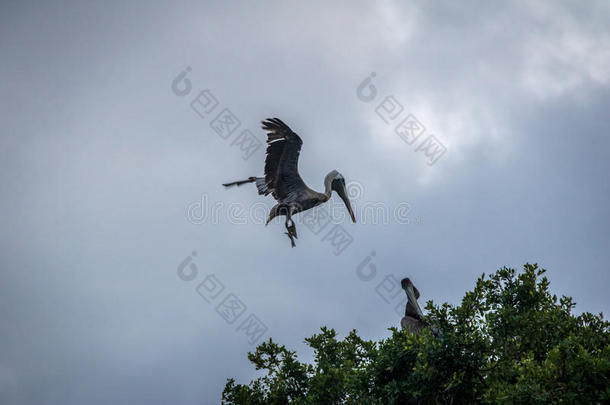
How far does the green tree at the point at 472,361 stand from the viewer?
25.9 ft

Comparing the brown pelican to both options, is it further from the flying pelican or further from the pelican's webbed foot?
the flying pelican

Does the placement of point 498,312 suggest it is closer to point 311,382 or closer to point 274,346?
point 311,382

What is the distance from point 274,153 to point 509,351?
641 centimetres

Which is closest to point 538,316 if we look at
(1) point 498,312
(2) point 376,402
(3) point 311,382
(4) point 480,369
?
(1) point 498,312

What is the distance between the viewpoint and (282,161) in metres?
12.0

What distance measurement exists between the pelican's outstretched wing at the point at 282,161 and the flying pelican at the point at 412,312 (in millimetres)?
4609

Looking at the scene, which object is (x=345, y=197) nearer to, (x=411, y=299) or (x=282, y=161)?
(x=282, y=161)

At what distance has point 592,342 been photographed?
9320 mm

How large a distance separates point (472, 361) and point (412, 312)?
5.79 metres

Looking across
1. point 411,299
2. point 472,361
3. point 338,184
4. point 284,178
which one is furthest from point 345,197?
point 472,361

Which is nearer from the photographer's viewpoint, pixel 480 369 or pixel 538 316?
pixel 480 369

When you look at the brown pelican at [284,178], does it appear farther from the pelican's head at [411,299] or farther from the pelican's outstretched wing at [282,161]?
the pelican's head at [411,299]

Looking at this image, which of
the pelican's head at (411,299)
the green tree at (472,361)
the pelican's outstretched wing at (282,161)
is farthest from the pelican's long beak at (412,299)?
the pelican's outstretched wing at (282,161)

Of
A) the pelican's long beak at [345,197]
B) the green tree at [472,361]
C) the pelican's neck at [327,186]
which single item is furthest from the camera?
the pelican's long beak at [345,197]
